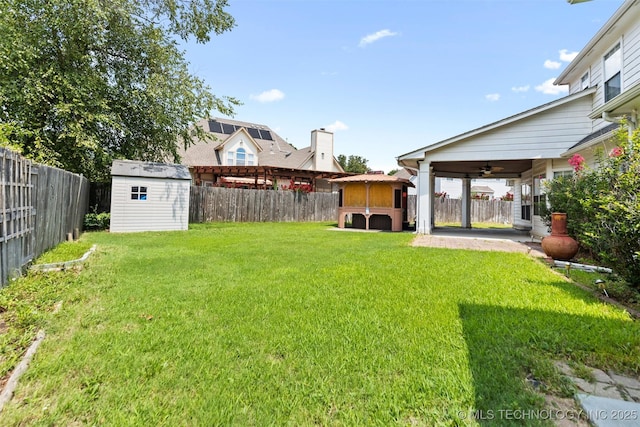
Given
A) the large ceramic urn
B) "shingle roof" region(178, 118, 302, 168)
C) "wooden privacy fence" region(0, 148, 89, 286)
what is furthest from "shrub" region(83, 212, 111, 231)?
the large ceramic urn

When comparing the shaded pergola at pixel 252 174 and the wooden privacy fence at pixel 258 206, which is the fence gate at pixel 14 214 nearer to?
the wooden privacy fence at pixel 258 206

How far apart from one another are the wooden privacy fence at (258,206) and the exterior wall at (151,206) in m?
2.72

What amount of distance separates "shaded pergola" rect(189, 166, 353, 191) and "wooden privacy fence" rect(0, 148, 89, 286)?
Result: 11.6 meters

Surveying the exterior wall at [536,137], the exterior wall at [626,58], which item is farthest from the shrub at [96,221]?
the exterior wall at [626,58]

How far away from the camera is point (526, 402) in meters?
1.84

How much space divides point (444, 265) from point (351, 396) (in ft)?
13.9

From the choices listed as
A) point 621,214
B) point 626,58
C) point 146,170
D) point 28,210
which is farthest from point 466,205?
point 28,210

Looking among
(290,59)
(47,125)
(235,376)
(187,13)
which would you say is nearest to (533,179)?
(290,59)

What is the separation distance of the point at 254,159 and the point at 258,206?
29.1ft

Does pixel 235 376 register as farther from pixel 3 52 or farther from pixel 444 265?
pixel 3 52

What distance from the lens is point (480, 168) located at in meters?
12.9

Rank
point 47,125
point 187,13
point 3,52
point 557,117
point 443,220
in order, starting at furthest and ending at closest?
point 443,220 < point 187,13 < point 47,125 < point 3,52 < point 557,117

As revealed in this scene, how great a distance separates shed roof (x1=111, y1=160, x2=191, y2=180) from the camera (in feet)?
37.0

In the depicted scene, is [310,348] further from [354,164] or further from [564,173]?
[354,164]
